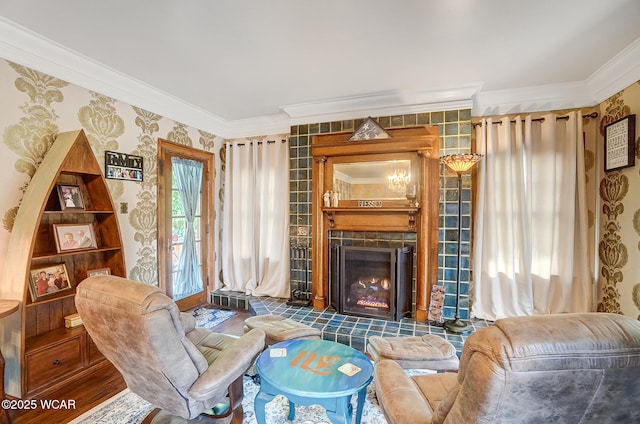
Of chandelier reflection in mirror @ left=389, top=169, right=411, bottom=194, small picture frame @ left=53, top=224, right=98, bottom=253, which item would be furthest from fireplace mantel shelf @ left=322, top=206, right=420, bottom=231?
small picture frame @ left=53, top=224, right=98, bottom=253

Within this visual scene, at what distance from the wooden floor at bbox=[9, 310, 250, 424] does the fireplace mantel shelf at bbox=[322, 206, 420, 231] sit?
2559 millimetres

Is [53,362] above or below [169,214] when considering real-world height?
below

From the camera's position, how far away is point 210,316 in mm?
3736

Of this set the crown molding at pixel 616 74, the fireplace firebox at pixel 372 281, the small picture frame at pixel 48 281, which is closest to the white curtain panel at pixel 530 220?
the crown molding at pixel 616 74

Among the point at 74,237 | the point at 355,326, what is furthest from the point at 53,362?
the point at 355,326

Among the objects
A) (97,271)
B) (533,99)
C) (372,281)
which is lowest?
(372,281)

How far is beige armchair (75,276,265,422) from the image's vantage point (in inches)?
55.5

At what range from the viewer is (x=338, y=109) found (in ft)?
11.7

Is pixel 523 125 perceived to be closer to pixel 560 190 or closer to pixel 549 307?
Answer: pixel 560 190

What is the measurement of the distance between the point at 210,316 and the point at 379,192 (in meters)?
2.69

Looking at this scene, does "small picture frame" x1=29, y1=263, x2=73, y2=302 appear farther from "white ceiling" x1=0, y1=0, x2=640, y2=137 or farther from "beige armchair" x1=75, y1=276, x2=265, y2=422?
"white ceiling" x1=0, y1=0, x2=640, y2=137

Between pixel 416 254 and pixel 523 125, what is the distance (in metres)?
1.85

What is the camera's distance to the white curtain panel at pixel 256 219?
160 inches

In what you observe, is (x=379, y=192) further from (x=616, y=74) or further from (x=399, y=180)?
(x=616, y=74)
